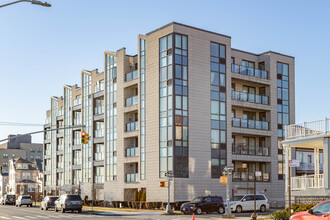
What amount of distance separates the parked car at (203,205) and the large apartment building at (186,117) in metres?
5.90

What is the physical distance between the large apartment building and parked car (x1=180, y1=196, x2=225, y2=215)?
5.90 metres

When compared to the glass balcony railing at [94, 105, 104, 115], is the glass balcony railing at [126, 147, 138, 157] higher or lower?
lower

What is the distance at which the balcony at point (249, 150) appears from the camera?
56.3 metres

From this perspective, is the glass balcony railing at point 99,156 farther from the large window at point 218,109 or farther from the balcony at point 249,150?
the balcony at point 249,150

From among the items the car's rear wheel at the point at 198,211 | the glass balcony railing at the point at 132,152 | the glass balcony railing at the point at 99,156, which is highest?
the glass balcony railing at the point at 132,152

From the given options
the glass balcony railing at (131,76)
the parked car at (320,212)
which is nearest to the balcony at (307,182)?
the parked car at (320,212)

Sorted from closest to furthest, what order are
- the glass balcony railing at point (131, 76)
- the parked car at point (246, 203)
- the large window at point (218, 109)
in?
1. the parked car at point (246, 203)
2. the large window at point (218, 109)
3. the glass balcony railing at point (131, 76)

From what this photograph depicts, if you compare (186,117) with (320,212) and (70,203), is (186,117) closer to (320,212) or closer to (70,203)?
(70,203)

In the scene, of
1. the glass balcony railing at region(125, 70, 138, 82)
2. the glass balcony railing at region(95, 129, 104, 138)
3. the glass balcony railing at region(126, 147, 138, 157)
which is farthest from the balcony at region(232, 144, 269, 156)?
the glass balcony railing at region(95, 129, 104, 138)

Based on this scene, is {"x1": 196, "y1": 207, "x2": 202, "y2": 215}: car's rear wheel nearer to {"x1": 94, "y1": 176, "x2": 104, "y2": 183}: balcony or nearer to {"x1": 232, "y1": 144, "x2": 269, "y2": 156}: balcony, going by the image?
{"x1": 232, "y1": 144, "x2": 269, "y2": 156}: balcony

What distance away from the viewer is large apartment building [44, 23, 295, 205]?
50.7m

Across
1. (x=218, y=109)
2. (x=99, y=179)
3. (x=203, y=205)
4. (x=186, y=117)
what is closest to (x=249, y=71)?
(x=218, y=109)

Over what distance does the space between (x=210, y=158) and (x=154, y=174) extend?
19.8ft

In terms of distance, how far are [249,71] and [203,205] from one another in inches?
824
